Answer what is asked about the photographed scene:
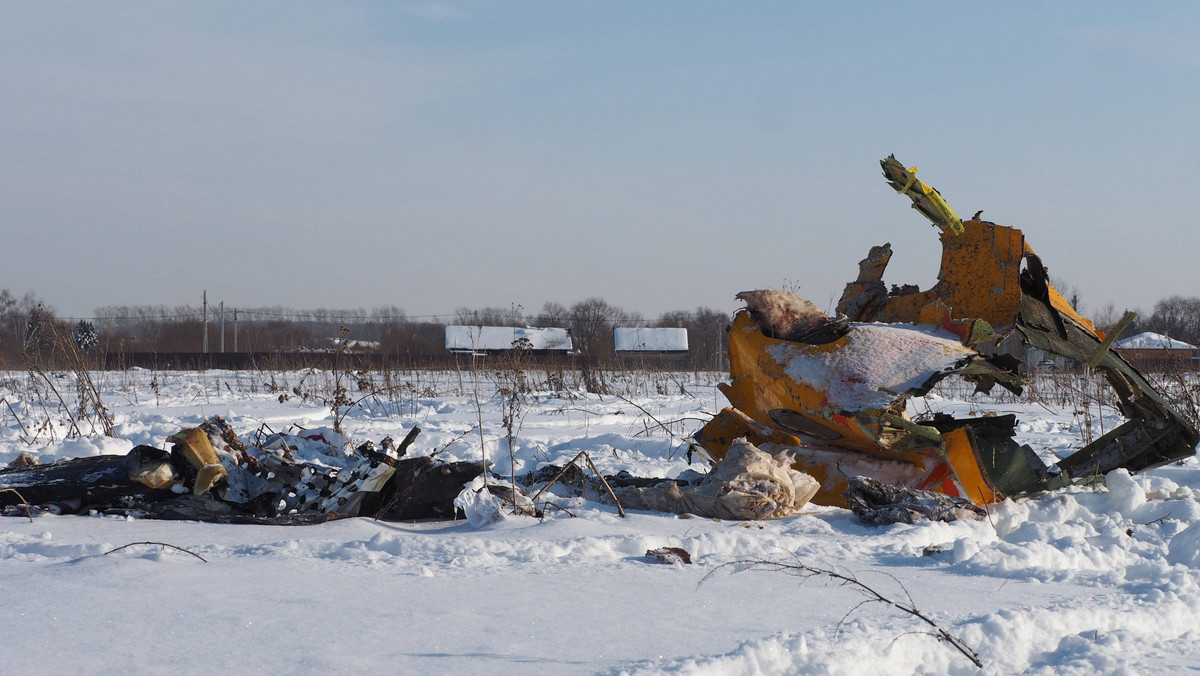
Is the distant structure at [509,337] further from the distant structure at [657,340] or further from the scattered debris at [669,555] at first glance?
the scattered debris at [669,555]

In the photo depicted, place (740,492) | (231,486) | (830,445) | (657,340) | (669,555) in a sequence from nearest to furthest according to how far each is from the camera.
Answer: (669,555) < (740,492) < (231,486) < (830,445) < (657,340)

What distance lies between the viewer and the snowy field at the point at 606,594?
203 cm

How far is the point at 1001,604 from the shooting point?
2590 millimetres

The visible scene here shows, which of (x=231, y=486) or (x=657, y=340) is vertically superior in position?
(x=657, y=340)

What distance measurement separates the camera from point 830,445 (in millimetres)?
4406

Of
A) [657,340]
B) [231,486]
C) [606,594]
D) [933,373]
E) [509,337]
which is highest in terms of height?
[509,337]

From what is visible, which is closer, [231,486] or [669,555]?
[669,555]

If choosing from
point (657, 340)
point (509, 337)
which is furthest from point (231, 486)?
point (657, 340)

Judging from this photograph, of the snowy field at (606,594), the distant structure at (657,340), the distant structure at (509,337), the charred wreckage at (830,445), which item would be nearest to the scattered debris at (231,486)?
the charred wreckage at (830,445)

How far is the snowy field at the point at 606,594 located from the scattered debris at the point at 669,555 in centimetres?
4

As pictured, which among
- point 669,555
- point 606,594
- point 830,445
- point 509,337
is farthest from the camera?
point 509,337

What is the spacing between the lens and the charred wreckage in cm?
383

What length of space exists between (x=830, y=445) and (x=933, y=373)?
0.76 meters

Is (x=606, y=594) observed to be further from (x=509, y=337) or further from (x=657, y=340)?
(x=657, y=340)
